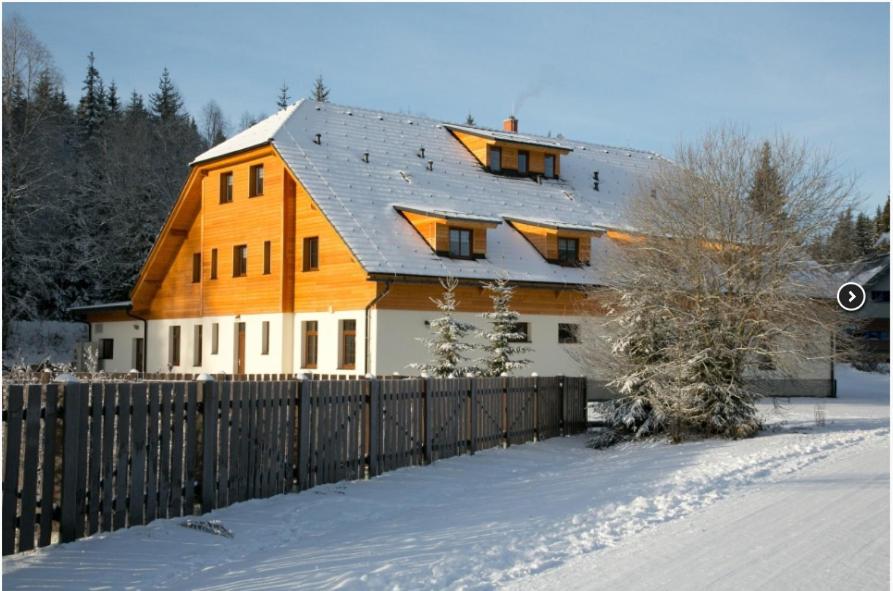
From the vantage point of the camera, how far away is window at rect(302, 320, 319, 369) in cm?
3025

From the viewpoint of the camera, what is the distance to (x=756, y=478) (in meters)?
13.3

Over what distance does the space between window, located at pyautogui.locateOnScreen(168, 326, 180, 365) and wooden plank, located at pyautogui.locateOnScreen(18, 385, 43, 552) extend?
29030 mm

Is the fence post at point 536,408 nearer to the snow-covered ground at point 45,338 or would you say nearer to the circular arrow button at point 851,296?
the circular arrow button at point 851,296

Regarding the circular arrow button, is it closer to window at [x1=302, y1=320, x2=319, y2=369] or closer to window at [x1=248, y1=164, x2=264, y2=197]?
window at [x1=302, y1=320, x2=319, y2=369]

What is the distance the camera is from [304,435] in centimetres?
1169

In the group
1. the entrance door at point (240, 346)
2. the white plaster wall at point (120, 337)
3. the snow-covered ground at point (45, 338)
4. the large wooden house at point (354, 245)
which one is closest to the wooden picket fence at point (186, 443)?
the large wooden house at point (354, 245)

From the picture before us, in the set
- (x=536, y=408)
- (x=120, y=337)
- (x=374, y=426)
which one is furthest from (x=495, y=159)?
(x=374, y=426)

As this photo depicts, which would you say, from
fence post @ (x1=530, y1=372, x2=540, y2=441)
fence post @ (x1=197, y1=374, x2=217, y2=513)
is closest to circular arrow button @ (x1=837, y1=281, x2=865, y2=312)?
fence post @ (x1=530, y1=372, x2=540, y2=441)

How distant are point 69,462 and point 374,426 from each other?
550cm

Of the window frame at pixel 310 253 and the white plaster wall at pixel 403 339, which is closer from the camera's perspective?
the white plaster wall at pixel 403 339

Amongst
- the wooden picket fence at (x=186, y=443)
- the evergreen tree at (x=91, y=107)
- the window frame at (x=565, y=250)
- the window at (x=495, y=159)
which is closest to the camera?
the wooden picket fence at (x=186, y=443)

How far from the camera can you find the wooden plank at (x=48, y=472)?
317 inches

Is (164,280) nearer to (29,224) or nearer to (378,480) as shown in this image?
(29,224)

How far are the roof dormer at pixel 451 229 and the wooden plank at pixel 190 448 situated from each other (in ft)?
65.9
